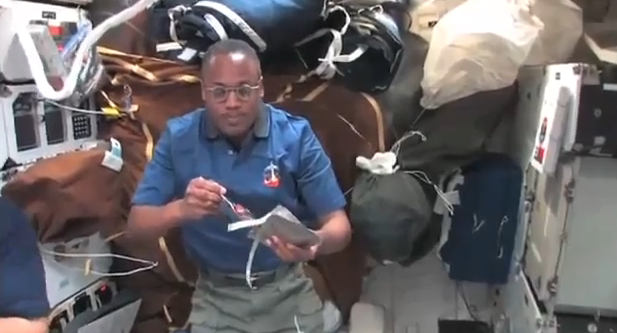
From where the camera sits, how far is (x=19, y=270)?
1.80 metres

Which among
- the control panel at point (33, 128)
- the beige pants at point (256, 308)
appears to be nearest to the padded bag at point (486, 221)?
the beige pants at point (256, 308)

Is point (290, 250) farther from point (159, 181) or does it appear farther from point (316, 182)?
point (159, 181)

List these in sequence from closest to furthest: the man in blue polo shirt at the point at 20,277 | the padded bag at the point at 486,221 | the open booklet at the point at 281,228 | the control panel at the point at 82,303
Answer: the open booklet at the point at 281,228, the man in blue polo shirt at the point at 20,277, the control panel at the point at 82,303, the padded bag at the point at 486,221

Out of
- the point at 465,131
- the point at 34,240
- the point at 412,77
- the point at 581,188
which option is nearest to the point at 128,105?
the point at 34,240

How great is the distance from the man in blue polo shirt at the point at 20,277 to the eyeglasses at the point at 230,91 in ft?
1.87

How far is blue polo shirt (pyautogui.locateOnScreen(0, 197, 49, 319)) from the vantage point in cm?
176

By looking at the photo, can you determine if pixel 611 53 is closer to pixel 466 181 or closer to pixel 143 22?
pixel 466 181

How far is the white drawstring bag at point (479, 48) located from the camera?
2.16 meters

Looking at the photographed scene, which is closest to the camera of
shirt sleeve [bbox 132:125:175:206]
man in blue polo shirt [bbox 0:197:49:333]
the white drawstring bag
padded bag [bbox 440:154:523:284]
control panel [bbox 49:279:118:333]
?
man in blue polo shirt [bbox 0:197:49:333]

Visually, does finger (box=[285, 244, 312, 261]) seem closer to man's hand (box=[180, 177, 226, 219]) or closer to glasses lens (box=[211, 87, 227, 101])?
man's hand (box=[180, 177, 226, 219])

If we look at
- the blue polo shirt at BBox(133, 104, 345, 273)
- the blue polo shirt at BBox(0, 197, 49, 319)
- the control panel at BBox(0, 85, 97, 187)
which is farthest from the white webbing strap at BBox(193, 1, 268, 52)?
the blue polo shirt at BBox(0, 197, 49, 319)

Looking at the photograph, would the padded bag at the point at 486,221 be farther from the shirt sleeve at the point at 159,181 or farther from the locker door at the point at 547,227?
the shirt sleeve at the point at 159,181

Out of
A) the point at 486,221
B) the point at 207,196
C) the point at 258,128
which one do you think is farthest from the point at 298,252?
the point at 486,221

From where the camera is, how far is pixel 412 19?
8.41ft
